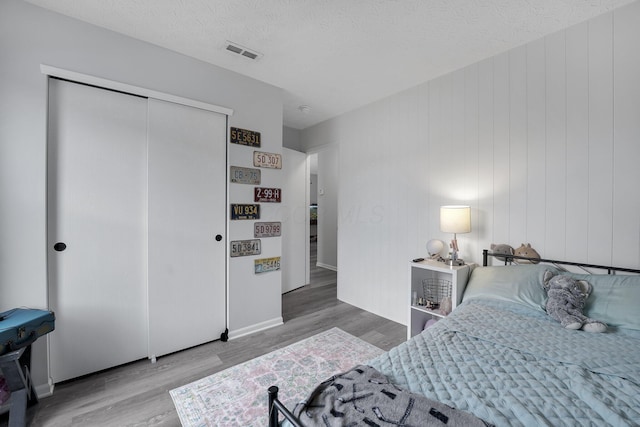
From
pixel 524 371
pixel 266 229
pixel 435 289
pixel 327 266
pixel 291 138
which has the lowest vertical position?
pixel 327 266

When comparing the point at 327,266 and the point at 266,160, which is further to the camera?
the point at 327,266

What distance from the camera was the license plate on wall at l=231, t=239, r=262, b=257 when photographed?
2688mm

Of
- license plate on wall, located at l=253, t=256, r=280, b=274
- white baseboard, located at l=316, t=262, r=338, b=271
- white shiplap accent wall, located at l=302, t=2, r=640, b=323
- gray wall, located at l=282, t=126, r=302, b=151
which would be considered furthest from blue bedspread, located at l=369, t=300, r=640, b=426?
white baseboard, located at l=316, t=262, r=338, b=271

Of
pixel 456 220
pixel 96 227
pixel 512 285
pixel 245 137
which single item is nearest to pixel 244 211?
pixel 245 137

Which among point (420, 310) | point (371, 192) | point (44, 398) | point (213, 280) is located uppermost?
point (371, 192)

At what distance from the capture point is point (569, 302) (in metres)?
1.59

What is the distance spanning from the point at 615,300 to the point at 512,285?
490mm

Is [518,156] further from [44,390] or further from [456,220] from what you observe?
[44,390]

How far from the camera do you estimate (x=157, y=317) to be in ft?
7.51

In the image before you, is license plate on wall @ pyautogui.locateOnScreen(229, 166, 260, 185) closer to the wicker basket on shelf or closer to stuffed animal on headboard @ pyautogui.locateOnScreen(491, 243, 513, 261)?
the wicker basket on shelf

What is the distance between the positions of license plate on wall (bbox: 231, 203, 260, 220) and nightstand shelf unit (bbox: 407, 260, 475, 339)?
166 centimetres

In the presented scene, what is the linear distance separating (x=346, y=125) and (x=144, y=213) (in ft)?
8.76

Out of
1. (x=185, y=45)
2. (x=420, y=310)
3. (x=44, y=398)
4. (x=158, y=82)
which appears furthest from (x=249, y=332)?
(x=185, y=45)

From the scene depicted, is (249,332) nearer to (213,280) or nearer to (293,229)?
(213,280)
